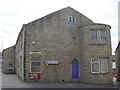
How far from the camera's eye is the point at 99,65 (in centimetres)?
2197

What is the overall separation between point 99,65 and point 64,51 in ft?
14.4

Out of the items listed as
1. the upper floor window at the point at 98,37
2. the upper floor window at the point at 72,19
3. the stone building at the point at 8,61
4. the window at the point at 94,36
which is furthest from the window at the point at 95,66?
the stone building at the point at 8,61

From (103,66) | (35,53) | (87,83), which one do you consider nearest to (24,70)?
(35,53)

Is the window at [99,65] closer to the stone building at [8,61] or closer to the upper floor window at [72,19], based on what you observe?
the upper floor window at [72,19]

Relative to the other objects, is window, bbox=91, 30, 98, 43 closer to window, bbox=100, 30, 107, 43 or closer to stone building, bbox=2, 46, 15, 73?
window, bbox=100, 30, 107, 43

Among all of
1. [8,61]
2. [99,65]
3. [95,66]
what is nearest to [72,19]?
[95,66]

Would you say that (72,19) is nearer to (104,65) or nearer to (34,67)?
(104,65)

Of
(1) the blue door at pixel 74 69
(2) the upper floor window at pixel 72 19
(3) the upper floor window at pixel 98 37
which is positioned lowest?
(1) the blue door at pixel 74 69

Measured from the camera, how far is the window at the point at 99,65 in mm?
21906

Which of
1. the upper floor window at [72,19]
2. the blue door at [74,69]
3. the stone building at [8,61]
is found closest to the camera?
the blue door at [74,69]

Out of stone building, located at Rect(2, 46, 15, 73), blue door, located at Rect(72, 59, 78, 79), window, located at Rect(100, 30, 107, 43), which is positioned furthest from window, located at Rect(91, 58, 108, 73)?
stone building, located at Rect(2, 46, 15, 73)

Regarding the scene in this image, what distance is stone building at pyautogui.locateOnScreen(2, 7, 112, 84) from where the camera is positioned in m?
21.9

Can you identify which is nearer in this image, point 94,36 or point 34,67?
point 34,67

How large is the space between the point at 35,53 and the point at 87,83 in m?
6.89
